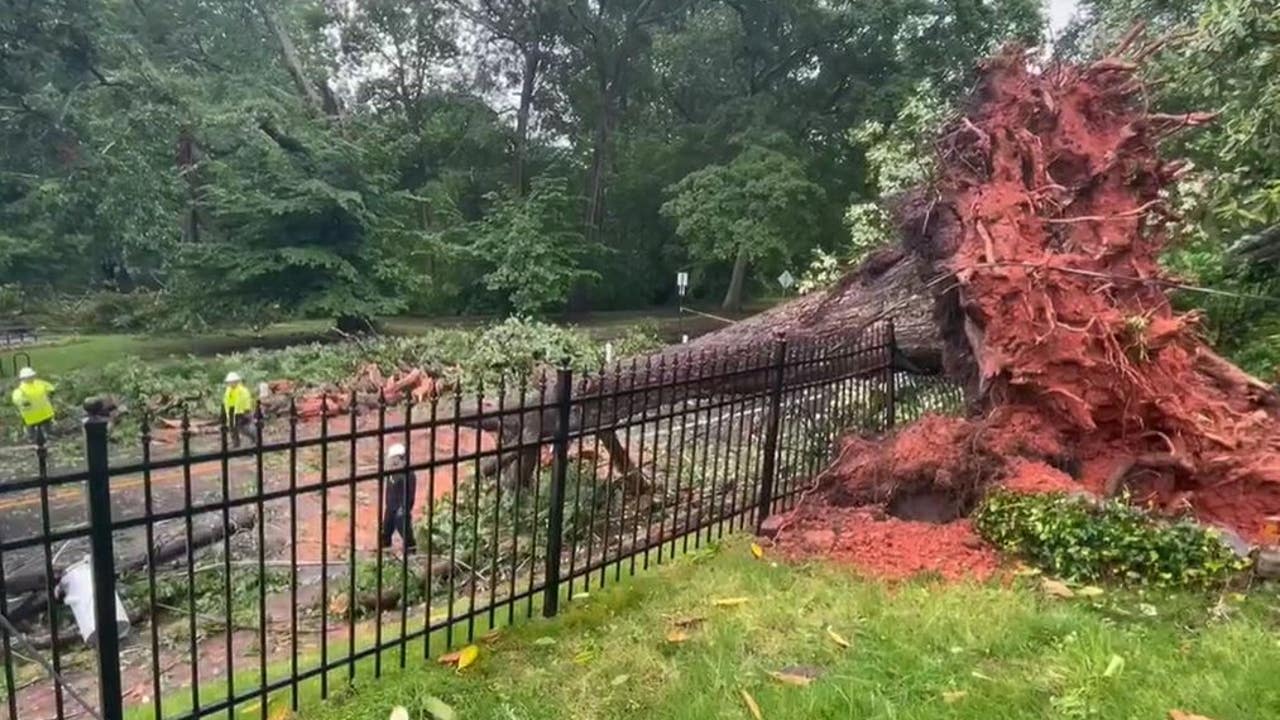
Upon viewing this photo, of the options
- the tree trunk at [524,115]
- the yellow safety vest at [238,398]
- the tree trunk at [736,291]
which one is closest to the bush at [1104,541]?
the yellow safety vest at [238,398]

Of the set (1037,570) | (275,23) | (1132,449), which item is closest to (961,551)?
(1037,570)

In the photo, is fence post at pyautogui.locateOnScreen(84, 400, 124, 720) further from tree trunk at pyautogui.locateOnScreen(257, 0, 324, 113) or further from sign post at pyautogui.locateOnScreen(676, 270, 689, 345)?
tree trunk at pyautogui.locateOnScreen(257, 0, 324, 113)

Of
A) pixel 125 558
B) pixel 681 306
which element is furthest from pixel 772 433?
pixel 681 306

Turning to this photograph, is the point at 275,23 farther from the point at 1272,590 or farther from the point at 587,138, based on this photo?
the point at 1272,590

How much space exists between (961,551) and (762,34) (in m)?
27.7

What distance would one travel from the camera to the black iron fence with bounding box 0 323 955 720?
286cm

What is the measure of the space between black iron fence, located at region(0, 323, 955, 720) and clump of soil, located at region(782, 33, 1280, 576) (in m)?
0.75

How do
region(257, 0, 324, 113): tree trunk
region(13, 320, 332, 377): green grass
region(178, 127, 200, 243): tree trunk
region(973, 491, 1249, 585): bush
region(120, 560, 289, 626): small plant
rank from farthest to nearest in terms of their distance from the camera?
region(257, 0, 324, 113): tree trunk < region(178, 127, 200, 243): tree trunk < region(13, 320, 332, 377): green grass < region(120, 560, 289, 626): small plant < region(973, 491, 1249, 585): bush

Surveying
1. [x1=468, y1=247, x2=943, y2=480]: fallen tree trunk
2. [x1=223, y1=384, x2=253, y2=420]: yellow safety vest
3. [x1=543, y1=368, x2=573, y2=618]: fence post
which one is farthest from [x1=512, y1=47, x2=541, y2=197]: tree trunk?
[x1=543, y1=368, x2=573, y2=618]: fence post

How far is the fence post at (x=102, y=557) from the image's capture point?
2.52 meters

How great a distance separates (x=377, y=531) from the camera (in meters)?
4.42

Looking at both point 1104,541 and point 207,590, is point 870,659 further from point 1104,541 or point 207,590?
point 207,590

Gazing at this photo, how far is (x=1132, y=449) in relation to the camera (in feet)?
18.0

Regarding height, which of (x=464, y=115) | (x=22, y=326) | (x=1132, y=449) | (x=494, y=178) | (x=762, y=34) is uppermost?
(x=762, y=34)
